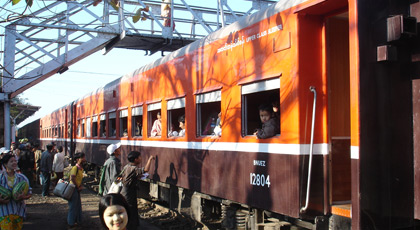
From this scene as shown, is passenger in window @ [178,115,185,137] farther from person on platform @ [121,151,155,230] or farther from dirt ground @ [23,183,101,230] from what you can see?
dirt ground @ [23,183,101,230]

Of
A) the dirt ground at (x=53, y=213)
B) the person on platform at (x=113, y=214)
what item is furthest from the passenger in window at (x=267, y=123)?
the dirt ground at (x=53, y=213)

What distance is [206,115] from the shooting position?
24.3 ft

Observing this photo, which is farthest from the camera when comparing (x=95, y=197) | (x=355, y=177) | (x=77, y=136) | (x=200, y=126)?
(x=77, y=136)

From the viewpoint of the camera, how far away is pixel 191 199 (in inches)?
316

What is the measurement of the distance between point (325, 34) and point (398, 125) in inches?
53.9

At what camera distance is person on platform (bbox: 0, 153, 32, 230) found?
5.77 meters

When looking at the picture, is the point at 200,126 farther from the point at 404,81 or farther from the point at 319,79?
the point at 404,81

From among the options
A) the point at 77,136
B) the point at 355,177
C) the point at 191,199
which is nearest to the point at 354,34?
the point at 355,177

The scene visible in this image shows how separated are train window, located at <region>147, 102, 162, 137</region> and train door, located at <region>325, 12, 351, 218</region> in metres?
4.59

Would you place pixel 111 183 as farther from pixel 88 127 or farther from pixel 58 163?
pixel 88 127

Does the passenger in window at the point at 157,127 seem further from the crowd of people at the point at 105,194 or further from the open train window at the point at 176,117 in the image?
the crowd of people at the point at 105,194

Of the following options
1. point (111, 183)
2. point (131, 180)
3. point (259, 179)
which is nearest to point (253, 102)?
point (259, 179)

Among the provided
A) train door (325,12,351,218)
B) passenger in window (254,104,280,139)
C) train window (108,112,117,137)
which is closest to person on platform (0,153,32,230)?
passenger in window (254,104,280,139)

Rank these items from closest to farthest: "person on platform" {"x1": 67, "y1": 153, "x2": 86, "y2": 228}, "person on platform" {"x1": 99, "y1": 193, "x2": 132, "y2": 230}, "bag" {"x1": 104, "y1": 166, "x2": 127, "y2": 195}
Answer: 1. "person on platform" {"x1": 99, "y1": 193, "x2": 132, "y2": 230}
2. "bag" {"x1": 104, "y1": 166, "x2": 127, "y2": 195}
3. "person on platform" {"x1": 67, "y1": 153, "x2": 86, "y2": 228}
